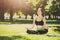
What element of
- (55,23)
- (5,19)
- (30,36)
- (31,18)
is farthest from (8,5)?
(55,23)

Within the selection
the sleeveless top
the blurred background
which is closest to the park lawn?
the blurred background

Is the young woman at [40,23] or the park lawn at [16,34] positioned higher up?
the young woman at [40,23]

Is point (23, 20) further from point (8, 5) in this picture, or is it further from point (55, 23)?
point (55, 23)

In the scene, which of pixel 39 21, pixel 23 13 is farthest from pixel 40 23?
pixel 23 13

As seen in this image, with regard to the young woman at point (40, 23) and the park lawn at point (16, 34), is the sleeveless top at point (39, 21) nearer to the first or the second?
the young woman at point (40, 23)

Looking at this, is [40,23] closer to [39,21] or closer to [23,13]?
[39,21]

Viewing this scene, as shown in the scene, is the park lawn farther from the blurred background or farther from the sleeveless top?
the sleeveless top

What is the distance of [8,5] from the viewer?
55.1 inches

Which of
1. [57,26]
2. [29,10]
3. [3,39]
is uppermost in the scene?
[29,10]

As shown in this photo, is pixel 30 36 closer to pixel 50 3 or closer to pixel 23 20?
pixel 23 20

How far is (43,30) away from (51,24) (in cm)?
10

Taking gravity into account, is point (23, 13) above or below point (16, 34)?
above

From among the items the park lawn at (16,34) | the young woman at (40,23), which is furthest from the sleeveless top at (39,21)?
the park lawn at (16,34)

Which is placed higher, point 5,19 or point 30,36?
point 5,19
